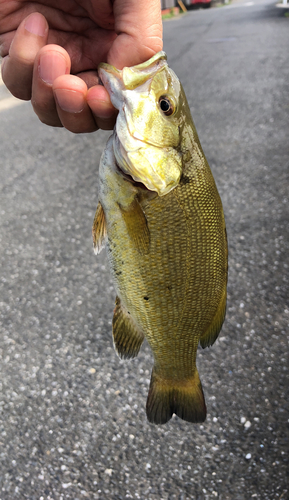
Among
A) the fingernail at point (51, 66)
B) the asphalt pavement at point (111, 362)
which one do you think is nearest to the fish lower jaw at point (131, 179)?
the fingernail at point (51, 66)

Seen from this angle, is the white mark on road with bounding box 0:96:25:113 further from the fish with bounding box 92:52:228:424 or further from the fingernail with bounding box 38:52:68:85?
the fish with bounding box 92:52:228:424

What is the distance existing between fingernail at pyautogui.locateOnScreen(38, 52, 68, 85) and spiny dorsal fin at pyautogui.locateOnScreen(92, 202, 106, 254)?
476 mm

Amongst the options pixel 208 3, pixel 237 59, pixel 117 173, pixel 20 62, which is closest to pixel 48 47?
pixel 20 62

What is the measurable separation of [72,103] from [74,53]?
0.45m

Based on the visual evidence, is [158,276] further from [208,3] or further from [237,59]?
[208,3]

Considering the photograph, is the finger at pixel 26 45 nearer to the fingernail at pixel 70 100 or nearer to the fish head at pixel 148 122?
the fingernail at pixel 70 100

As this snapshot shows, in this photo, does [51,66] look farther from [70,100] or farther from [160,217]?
[160,217]

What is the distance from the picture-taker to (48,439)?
2312mm

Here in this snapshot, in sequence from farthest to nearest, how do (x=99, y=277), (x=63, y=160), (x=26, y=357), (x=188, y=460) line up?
(x=63, y=160) < (x=99, y=277) < (x=26, y=357) < (x=188, y=460)

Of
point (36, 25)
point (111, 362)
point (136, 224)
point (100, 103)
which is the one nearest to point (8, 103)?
point (111, 362)

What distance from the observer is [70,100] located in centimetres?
140

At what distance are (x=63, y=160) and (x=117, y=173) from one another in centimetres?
414

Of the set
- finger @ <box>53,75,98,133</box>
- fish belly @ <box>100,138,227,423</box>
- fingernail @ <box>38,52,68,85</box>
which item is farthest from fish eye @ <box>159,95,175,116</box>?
fingernail @ <box>38,52,68,85</box>

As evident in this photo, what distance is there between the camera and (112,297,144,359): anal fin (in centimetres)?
147
